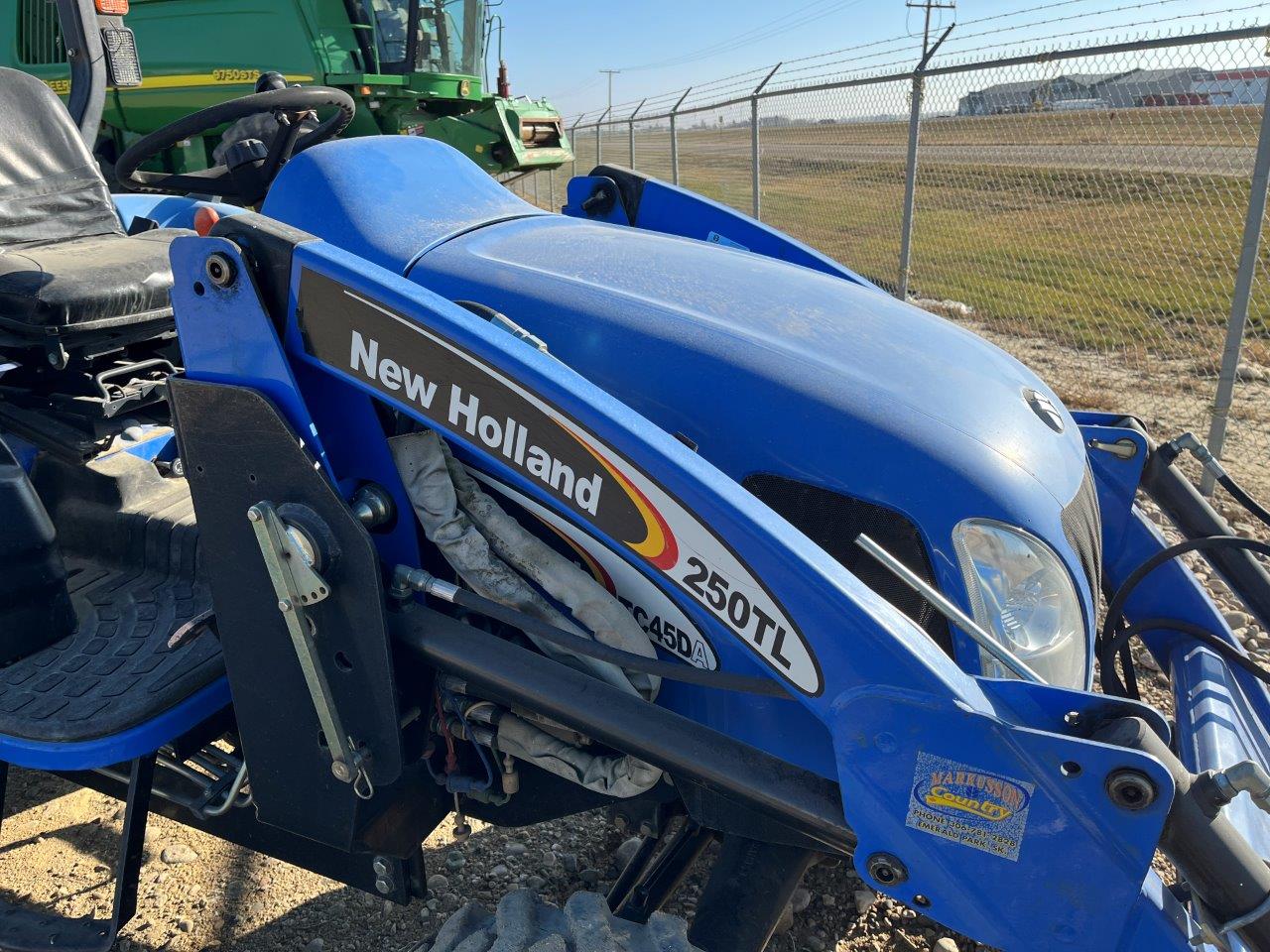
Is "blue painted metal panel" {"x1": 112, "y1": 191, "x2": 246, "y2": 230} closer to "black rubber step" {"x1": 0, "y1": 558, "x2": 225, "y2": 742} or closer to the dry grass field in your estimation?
"black rubber step" {"x1": 0, "y1": 558, "x2": 225, "y2": 742}

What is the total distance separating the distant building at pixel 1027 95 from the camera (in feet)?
19.1

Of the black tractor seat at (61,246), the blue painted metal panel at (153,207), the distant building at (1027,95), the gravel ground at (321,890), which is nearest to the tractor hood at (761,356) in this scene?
the black tractor seat at (61,246)

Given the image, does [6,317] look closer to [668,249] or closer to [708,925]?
[668,249]

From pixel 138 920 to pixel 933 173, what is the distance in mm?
7636

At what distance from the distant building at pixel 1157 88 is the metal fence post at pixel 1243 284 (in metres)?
0.67

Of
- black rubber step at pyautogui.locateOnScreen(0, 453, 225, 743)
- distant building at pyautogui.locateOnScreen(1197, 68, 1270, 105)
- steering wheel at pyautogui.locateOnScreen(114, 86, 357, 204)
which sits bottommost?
black rubber step at pyautogui.locateOnScreen(0, 453, 225, 743)

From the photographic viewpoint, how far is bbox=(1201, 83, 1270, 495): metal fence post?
429cm

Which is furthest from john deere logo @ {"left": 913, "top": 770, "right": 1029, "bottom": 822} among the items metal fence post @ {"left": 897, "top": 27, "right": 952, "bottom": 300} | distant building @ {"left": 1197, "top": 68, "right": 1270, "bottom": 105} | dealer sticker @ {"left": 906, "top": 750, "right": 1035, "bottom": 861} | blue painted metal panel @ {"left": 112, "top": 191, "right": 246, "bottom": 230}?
metal fence post @ {"left": 897, "top": 27, "right": 952, "bottom": 300}

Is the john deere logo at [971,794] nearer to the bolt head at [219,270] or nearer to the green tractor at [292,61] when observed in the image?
the bolt head at [219,270]

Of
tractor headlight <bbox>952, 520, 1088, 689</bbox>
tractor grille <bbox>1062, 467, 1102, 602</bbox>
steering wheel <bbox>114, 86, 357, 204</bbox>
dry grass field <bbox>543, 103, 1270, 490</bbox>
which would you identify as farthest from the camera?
dry grass field <bbox>543, 103, 1270, 490</bbox>

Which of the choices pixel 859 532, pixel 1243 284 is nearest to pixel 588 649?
pixel 859 532

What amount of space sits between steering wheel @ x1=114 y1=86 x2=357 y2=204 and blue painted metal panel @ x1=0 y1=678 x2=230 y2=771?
149cm

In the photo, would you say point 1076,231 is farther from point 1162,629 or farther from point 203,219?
point 203,219

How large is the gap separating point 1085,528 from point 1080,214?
6.85 m
